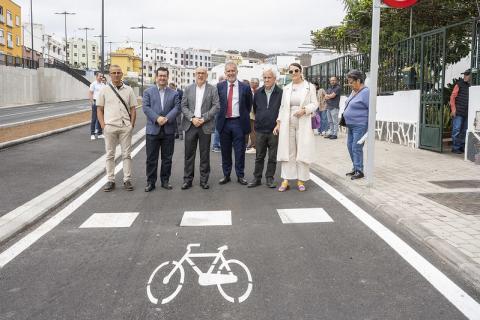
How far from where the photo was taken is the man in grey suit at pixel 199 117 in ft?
27.9

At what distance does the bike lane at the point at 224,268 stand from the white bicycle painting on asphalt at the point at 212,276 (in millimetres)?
18

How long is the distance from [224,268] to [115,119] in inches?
178

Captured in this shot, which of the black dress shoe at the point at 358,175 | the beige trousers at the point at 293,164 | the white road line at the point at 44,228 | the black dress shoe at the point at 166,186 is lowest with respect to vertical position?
the white road line at the point at 44,228

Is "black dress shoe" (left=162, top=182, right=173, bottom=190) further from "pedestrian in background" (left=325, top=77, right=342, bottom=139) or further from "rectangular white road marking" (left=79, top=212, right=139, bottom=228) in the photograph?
"pedestrian in background" (left=325, top=77, right=342, bottom=139)

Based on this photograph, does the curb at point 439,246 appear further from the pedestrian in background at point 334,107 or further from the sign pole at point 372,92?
the pedestrian in background at point 334,107

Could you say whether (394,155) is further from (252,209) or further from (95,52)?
(95,52)

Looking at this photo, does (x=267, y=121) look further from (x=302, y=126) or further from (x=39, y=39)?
(x=39, y=39)

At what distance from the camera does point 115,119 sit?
27.2ft

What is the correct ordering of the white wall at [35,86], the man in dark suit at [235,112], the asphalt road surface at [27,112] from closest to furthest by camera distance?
the man in dark suit at [235,112]
the asphalt road surface at [27,112]
the white wall at [35,86]

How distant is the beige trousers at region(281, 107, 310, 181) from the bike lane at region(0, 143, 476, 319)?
4.74 feet

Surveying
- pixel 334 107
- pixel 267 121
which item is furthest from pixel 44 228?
pixel 334 107

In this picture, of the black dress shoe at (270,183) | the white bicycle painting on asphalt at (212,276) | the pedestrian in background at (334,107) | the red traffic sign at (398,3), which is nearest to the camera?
the white bicycle painting on asphalt at (212,276)

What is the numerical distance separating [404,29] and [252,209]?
1455 cm

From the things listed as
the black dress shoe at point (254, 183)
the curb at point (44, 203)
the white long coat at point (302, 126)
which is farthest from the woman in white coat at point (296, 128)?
the curb at point (44, 203)
